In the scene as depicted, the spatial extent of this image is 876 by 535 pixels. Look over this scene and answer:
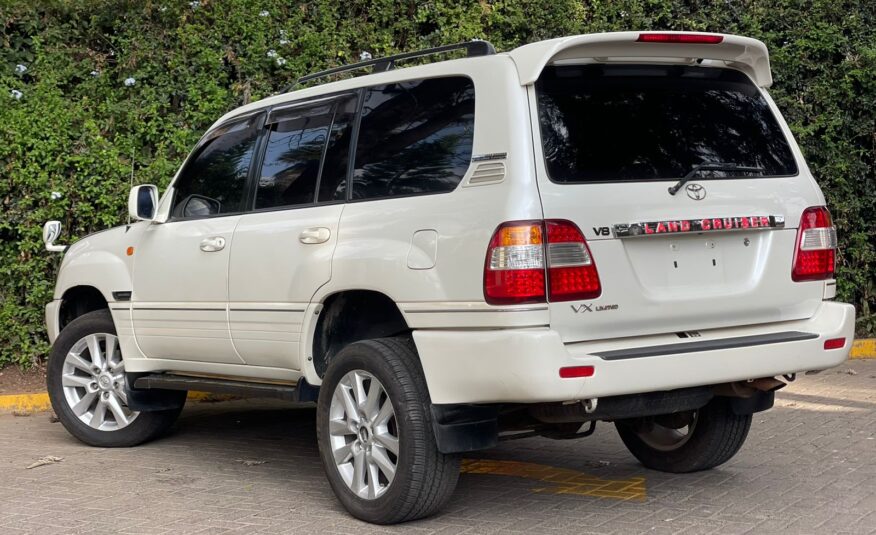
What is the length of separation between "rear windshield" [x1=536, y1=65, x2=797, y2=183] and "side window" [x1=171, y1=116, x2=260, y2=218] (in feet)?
7.07

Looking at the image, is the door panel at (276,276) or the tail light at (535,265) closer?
the tail light at (535,265)

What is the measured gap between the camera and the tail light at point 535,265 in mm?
4664

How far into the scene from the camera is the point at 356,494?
5.38 m

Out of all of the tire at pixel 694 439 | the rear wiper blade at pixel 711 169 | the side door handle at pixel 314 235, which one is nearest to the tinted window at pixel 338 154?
the side door handle at pixel 314 235

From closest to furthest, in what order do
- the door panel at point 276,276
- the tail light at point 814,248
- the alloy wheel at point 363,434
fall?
the alloy wheel at point 363,434
the tail light at point 814,248
the door panel at point 276,276

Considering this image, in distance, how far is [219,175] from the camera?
6.65 m

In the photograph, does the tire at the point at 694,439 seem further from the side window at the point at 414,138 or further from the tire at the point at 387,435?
the side window at the point at 414,138

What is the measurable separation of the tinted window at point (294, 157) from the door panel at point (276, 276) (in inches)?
4.2

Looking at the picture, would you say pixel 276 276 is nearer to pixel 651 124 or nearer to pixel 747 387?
pixel 651 124

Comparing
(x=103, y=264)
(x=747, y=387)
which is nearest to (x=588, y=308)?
(x=747, y=387)

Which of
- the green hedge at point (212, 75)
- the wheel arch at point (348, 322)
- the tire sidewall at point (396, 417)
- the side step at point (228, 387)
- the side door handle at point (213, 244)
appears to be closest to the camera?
the tire sidewall at point (396, 417)

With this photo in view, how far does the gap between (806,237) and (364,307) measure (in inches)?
84.1

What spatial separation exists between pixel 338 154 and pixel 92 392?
2.80m

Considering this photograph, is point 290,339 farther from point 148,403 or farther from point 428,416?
point 148,403
